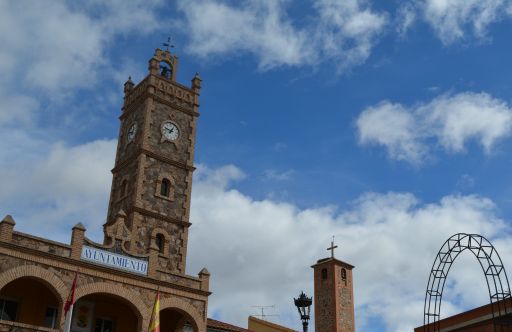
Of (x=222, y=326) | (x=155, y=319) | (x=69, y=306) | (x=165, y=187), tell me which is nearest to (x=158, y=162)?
(x=165, y=187)

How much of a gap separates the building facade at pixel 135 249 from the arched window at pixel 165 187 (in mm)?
63

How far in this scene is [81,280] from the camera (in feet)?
79.8

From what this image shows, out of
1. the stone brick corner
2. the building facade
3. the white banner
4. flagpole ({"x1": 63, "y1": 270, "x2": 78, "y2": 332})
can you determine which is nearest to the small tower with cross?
the building facade

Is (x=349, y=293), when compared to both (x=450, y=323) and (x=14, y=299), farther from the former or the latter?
(x=14, y=299)

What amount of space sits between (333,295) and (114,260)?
74.4ft

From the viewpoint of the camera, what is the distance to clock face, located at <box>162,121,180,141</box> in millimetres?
34219

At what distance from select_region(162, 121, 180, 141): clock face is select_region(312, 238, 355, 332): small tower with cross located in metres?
17.4

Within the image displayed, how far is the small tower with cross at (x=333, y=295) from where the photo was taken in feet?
143

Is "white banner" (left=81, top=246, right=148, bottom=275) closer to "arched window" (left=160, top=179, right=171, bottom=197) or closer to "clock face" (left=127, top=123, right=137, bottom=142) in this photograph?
"arched window" (left=160, top=179, right=171, bottom=197)

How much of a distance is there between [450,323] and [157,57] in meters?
23.7

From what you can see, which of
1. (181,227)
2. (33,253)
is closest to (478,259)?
(181,227)

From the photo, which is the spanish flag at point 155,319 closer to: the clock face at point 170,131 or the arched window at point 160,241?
the arched window at point 160,241

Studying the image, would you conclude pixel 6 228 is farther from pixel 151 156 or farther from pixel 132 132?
pixel 132 132

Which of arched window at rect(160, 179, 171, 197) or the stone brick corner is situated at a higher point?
arched window at rect(160, 179, 171, 197)
